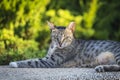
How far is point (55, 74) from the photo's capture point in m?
6.98

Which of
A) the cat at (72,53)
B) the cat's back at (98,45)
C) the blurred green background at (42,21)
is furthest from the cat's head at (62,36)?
the blurred green background at (42,21)

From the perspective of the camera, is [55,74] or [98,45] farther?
[98,45]

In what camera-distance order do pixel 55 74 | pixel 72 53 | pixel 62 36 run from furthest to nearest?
pixel 72 53, pixel 62 36, pixel 55 74

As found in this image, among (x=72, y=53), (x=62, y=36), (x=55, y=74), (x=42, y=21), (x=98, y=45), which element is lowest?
(x=55, y=74)

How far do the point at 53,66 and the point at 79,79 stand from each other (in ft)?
4.44

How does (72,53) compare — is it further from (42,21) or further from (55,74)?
(42,21)

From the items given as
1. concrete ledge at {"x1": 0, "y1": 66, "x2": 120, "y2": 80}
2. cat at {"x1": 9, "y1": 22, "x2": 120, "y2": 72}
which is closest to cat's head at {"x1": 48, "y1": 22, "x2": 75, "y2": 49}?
cat at {"x1": 9, "y1": 22, "x2": 120, "y2": 72}

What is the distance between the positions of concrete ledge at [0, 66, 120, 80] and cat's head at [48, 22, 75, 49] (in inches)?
32.6

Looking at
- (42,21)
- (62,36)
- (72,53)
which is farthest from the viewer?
(42,21)

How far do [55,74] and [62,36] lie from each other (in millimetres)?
1333

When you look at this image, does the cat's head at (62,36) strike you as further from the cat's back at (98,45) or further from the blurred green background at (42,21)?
the blurred green background at (42,21)

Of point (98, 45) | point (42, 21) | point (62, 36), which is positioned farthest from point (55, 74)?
point (42, 21)

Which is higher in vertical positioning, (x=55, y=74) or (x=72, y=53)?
(x=72, y=53)

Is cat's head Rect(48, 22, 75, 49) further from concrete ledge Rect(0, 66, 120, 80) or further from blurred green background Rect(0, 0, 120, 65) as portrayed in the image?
blurred green background Rect(0, 0, 120, 65)
